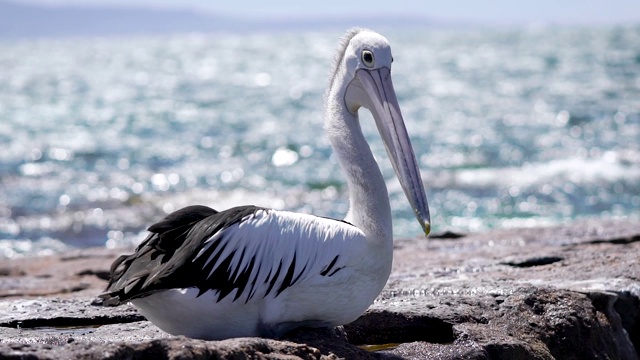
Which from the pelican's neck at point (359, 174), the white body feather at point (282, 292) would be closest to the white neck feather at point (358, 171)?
the pelican's neck at point (359, 174)

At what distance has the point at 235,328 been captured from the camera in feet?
12.9

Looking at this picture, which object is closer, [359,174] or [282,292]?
[282,292]

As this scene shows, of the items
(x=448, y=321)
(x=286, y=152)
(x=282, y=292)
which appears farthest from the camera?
(x=286, y=152)

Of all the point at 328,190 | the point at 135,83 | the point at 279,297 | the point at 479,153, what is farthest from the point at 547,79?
the point at 279,297

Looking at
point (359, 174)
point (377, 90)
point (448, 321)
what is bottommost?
point (448, 321)

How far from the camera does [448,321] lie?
4.41 m

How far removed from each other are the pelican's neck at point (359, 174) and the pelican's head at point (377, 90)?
6 cm

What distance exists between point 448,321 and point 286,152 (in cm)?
1450

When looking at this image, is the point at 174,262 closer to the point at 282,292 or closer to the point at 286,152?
the point at 282,292

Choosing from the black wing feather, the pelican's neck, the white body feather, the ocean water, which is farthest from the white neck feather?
the ocean water

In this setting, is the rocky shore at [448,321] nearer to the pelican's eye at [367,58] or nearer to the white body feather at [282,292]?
the white body feather at [282,292]

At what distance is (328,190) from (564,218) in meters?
3.73

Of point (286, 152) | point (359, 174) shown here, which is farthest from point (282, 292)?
point (286, 152)

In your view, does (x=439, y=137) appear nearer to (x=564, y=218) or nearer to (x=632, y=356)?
(x=564, y=218)
